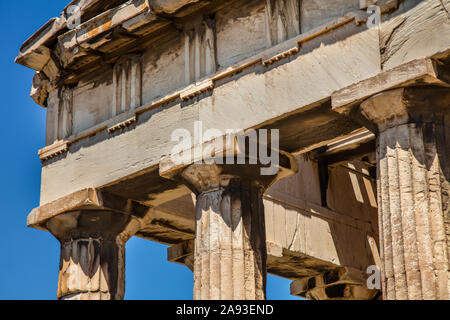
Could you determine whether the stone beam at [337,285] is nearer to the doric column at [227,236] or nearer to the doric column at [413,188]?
the doric column at [227,236]

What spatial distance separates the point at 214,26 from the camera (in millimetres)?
17859

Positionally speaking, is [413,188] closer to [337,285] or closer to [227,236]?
[227,236]

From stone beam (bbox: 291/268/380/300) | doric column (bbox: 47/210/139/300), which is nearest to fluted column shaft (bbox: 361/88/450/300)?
doric column (bbox: 47/210/139/300)

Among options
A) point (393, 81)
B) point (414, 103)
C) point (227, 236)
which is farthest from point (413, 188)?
point (227, 236)

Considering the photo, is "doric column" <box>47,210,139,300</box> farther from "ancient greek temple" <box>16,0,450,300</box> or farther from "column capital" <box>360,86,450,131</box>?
"column capital" <box>360,86,450,131</box>

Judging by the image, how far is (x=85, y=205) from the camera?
18.8 metres

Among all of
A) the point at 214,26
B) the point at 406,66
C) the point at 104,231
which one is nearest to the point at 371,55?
the point at 406,66

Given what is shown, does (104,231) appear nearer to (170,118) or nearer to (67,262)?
(67,262)

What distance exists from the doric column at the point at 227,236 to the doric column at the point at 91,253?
2.55 meters

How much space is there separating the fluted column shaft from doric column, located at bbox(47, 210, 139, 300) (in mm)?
6113

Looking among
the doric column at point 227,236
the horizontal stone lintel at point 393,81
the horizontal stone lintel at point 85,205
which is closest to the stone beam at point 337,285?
the horizontal stone lintel at point 85,205

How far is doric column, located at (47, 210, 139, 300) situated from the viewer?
18.9 meters

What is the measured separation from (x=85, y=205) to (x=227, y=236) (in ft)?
10.7

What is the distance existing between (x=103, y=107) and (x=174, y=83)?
1.84m
